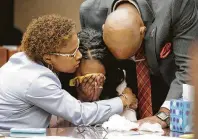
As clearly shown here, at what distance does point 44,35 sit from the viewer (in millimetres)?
1597

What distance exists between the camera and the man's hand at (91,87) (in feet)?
5.69

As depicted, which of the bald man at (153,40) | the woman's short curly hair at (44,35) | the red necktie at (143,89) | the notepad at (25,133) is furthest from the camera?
the red necktie at (143,89)

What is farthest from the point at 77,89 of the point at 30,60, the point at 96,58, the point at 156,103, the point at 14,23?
the point at 14,23

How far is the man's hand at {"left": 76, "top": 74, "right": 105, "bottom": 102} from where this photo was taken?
1.73 meters

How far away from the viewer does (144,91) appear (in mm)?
1900

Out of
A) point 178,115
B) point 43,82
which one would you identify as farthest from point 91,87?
point 178,115

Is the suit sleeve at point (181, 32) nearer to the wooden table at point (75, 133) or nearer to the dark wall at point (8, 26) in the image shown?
the wooden table at point (75, 133)

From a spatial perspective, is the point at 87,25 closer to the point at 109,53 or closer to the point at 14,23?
the point at 109,53

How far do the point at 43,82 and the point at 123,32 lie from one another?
0.42m

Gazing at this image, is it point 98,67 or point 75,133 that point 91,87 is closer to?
point 98,67

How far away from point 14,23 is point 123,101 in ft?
16.7

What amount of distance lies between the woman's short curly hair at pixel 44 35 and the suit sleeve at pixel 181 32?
1.67 feet

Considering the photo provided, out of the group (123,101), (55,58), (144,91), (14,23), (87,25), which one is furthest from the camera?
(14,23)

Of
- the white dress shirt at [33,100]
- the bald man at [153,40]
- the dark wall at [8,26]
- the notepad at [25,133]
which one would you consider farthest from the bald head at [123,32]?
the dark wall at [8,26]
